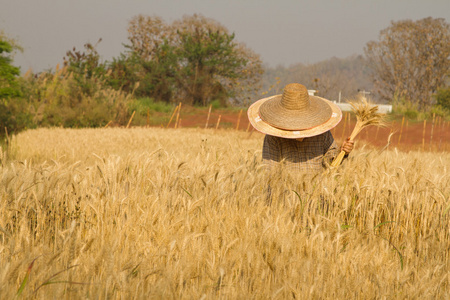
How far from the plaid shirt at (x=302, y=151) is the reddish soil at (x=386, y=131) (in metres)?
7.55

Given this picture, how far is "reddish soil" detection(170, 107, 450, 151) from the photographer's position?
1283cm

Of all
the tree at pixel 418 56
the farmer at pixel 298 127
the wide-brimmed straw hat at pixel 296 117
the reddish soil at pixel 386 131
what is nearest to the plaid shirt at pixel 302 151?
the farmer at pixel 298 127

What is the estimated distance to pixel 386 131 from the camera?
15.7 m

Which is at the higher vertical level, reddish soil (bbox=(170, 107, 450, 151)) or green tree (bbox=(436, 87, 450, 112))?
reddish soil (bbox=(170, 107, 450, 151))

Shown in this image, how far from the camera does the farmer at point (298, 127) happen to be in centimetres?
379

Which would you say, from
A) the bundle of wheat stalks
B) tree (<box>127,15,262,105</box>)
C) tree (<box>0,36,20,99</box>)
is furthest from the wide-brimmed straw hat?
tree (<box>127,15,262,105</box>)

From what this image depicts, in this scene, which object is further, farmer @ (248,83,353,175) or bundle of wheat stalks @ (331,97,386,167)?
bundle of wheat stalks @ (331,97,386,167)

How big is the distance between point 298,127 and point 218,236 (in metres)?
1.57

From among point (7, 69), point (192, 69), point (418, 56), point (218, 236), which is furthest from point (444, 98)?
point (218, 236)

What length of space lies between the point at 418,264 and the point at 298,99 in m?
1.63

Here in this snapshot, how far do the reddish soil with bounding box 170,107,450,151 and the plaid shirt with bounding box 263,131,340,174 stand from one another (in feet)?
24.8

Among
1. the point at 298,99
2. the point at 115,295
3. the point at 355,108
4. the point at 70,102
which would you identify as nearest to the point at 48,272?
the point at 115,295

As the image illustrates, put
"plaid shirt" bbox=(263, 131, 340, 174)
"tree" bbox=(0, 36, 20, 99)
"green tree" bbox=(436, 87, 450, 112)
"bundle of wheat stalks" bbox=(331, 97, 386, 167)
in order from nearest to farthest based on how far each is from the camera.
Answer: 1. "bundle of wheat stalks" bbox=(331, 97, 386, 167)
2. "plaid shirt" bbox=(263, 131, 340, 174)
3. "tree" bbox=(0, 36, 20, 99)
4. "green tree" bbox=(436, 87, 450, 112)

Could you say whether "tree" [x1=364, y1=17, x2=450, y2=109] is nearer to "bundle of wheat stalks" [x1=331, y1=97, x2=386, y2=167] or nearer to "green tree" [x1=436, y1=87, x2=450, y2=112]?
"green tree" [x1=436, y1=87, x2=450, y2=112]
